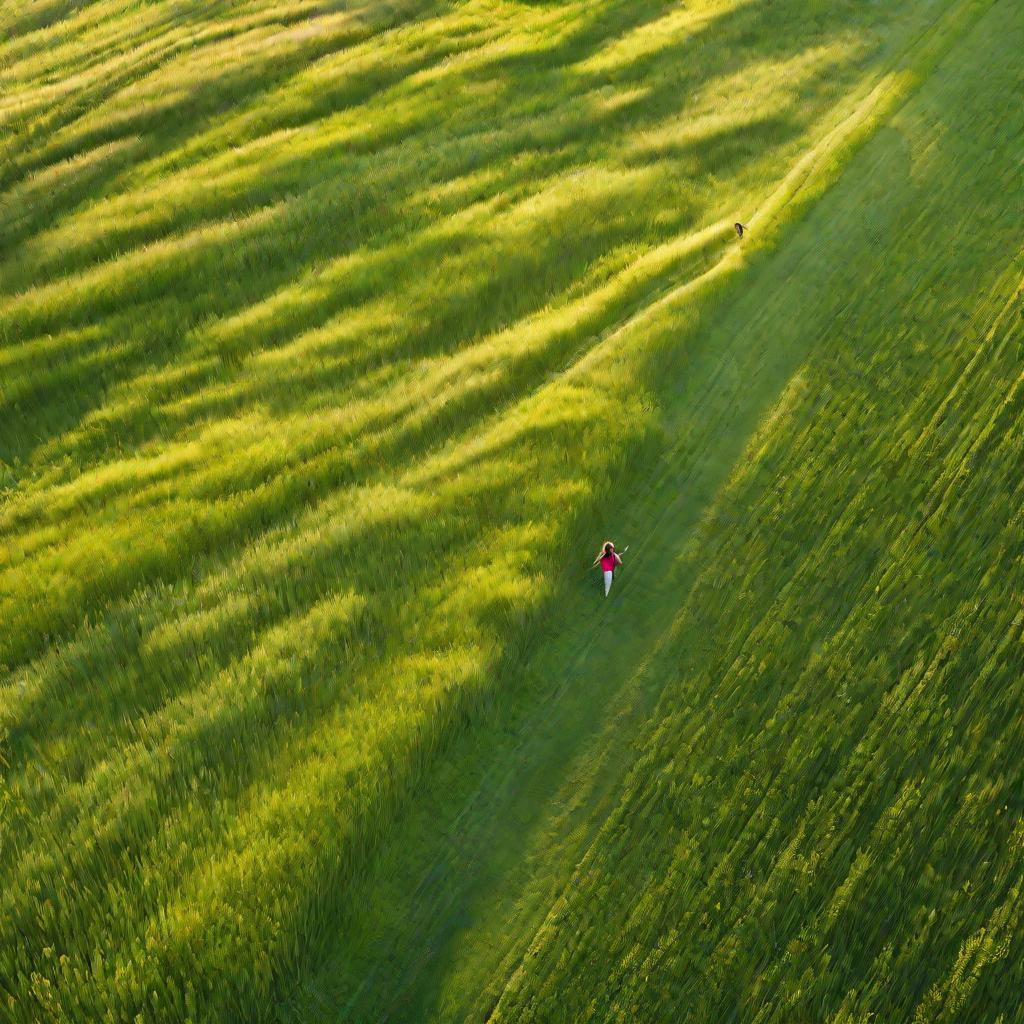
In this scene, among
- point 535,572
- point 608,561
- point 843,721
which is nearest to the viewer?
point 843,721

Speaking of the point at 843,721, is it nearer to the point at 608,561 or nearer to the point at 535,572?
the point at 608,561

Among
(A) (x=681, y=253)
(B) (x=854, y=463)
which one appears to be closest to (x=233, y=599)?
(B) (x=854, y=463)

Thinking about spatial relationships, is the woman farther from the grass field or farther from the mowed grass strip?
the mowed grass strip

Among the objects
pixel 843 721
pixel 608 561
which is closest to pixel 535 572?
pixel 608 561

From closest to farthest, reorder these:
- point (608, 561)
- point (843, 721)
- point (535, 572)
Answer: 1. point (843, 721)
2. point (608, 561)
3. point (535, 572)

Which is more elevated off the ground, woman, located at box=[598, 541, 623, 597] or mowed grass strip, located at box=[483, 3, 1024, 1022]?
woman, located at box=[598, 541, 623, 597]

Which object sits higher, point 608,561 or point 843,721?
point 608,561

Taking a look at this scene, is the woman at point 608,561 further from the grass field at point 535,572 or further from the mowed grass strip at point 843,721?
the mowed grass strip at point 843,721

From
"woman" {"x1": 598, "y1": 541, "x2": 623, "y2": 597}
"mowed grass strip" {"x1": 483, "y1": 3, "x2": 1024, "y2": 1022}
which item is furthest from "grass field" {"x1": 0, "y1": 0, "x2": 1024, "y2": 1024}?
"woman" {"x1": 598, "y1": 541, "x2": 623, "y2": 597}

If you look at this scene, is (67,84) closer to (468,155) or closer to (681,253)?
(468,155)
